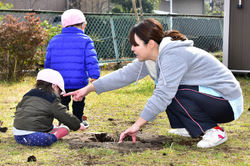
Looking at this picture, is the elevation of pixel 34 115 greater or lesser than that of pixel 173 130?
greater

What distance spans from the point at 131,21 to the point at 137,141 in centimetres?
919

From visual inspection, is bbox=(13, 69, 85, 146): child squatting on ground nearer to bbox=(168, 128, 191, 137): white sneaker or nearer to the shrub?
bbox=(168, 128, 191, 137): white sneaker

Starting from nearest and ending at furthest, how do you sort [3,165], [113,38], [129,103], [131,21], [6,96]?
[3,165], [129,103], [6,96], [113,38], [131,21]

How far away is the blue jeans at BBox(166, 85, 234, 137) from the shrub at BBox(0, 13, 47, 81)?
5430 mm

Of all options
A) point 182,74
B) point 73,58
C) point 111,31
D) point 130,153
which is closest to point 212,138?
point 182,74

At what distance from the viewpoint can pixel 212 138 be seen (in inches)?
139

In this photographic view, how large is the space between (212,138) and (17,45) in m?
5.82

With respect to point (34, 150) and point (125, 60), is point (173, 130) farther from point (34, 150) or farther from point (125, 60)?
point (125, 60)

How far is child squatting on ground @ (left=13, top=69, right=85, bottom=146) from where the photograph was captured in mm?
3600

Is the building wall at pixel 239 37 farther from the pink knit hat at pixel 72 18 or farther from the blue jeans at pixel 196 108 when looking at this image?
the blue jeans at pixel 196 108

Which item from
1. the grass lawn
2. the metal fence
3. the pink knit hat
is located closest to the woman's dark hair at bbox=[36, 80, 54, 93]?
the grass lawn

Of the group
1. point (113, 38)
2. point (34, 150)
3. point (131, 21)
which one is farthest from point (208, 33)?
point (34, 150)

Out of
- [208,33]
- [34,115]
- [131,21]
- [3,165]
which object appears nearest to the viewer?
[3,165]

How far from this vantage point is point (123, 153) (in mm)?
3359
